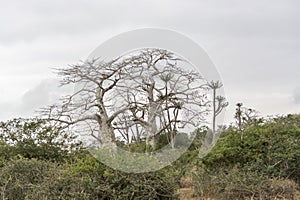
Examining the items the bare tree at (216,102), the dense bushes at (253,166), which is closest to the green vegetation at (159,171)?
the dense bushes at (253,166)

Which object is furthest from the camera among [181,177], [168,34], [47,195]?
[181,177]

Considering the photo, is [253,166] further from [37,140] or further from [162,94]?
[37,140]

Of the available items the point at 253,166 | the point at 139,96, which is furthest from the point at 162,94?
the point at 253,166

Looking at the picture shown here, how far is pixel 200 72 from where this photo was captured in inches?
439

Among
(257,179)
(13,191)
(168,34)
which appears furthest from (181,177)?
(13,191)

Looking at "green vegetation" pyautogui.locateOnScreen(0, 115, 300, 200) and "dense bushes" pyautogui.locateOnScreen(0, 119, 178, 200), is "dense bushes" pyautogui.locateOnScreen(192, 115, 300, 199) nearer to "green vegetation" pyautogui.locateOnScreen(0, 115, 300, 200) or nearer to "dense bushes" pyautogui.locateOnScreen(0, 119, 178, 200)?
"green vegetation" pyautogui.locateOnScreen(0, 115, 300, 200)

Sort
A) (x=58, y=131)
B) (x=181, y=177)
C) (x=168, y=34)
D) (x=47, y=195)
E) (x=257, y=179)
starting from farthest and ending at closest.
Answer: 1. (x=58, y=131)
2. (x=181, y=177)
3. (x=168, y=34)
4. (x=257, y=179)
5. (x=47, y=195)

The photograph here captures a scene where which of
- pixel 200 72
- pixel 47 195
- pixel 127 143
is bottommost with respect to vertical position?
pixel 47 195

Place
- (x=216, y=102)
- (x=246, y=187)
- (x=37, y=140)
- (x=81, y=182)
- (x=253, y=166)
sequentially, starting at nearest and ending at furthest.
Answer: (x=81, y=182) < (x=246, y=187) < (x=253, y=166) < (x=216, y=102) < (x=37, y=140)

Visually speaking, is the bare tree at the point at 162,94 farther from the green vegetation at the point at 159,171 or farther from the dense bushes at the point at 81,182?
the dense bushes at the point at 81,182

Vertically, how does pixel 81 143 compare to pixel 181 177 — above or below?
above

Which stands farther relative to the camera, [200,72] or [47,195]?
[200,72]

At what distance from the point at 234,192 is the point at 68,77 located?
594cm

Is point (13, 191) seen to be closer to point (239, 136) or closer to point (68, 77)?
point (68, 77)
